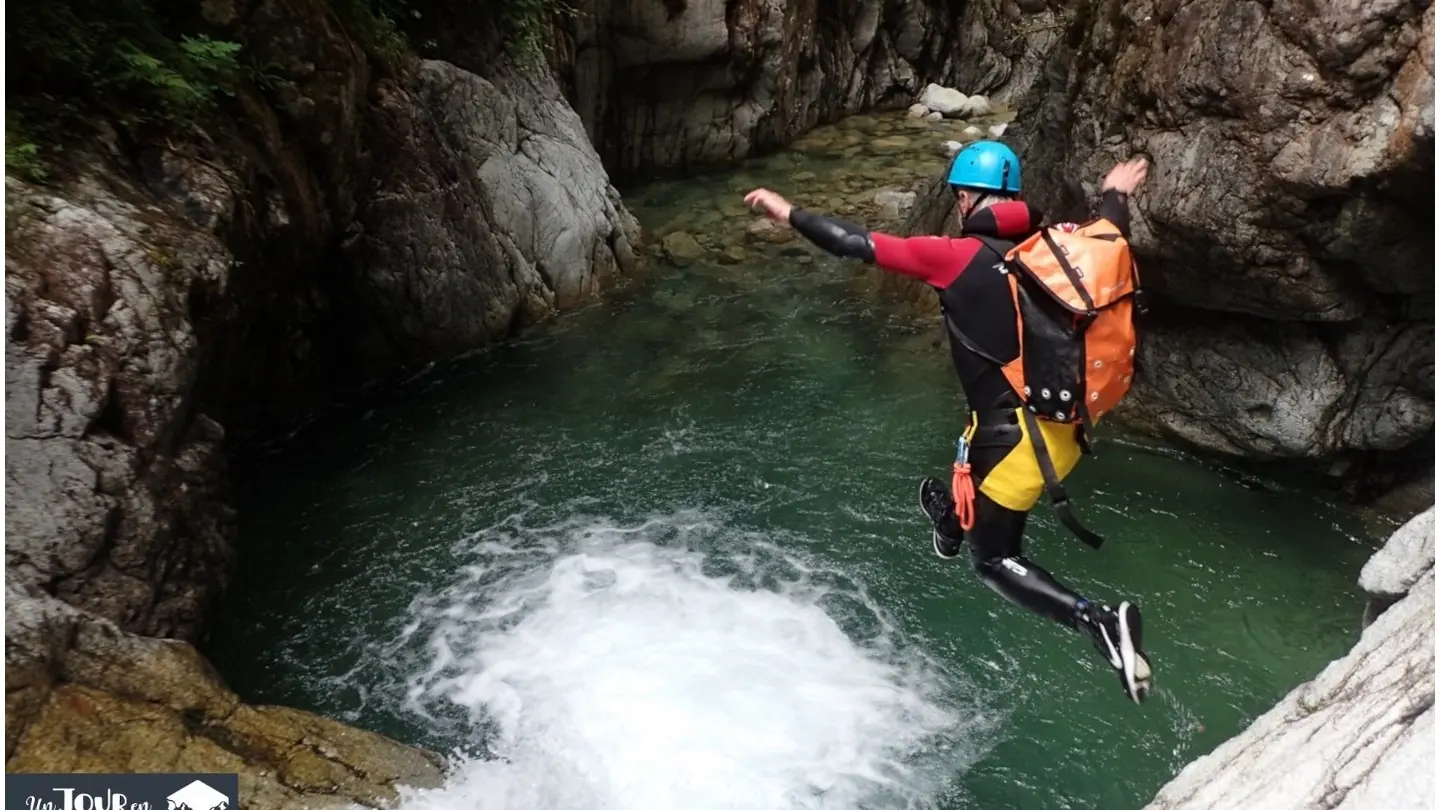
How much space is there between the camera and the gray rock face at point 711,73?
15336 mm

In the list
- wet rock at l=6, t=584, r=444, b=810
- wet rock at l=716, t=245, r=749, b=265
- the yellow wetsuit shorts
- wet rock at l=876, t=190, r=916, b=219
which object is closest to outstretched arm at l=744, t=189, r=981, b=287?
the yellow wetsuit shorts

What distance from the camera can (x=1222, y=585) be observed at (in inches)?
283

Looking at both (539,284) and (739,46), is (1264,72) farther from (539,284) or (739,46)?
(739,46)

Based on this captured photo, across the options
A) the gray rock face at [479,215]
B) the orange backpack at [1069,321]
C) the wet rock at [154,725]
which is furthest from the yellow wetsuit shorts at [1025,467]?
the gray rock face at [479,215]

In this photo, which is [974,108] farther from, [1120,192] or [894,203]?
[1120,192]

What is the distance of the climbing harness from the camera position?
5027 mm

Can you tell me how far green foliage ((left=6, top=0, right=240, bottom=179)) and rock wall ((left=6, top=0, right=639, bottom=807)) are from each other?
0.21 m

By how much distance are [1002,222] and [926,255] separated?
424 millimetres

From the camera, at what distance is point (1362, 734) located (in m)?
3.21

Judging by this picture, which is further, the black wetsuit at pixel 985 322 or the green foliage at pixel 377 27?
the green foliage at pixel 377 27

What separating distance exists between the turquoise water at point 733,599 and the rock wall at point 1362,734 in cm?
167

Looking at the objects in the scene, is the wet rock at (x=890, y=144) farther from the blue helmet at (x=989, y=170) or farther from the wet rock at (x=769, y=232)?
the blue helmet at (x=989, y=170)

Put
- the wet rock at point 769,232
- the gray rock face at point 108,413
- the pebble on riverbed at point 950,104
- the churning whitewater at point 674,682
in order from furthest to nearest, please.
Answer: the pebble on riverbed at point 950,104 < the wet rock at point 769,232 < the churning whitewater at point 674,682 < the gray rock face at point 108,413

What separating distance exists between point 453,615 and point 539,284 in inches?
208
